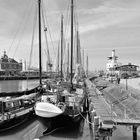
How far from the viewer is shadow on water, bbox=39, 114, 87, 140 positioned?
18.1 meters

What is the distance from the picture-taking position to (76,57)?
187ft

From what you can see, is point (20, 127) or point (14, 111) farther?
point (20, 127)

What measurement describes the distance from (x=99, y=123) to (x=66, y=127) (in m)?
4.90

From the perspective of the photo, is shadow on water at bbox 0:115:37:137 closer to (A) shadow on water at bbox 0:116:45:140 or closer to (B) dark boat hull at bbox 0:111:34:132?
(A) shadow on water at bbox 0:116:45:140

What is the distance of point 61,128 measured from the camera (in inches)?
740

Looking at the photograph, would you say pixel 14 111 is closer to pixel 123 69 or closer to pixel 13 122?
pixel 13 122

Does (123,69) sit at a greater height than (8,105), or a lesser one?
greater

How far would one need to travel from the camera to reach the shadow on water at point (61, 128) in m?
18.1

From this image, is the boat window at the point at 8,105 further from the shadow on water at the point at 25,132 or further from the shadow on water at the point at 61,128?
the shadow on water at the point at 61,128

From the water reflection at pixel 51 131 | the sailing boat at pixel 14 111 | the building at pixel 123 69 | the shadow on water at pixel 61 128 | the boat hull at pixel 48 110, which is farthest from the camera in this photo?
the building at pixel 123 69

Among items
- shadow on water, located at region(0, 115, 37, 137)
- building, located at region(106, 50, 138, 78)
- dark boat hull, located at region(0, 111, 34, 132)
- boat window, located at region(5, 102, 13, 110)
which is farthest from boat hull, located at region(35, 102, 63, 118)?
building, located at region(106, 50, 138, 78)

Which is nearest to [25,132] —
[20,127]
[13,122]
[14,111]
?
[20,127]

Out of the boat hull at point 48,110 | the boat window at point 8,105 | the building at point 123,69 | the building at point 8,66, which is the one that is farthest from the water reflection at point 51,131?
the building at point 8,66

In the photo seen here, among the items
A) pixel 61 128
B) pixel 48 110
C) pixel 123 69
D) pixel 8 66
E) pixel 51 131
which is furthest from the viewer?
pixel 8 66
